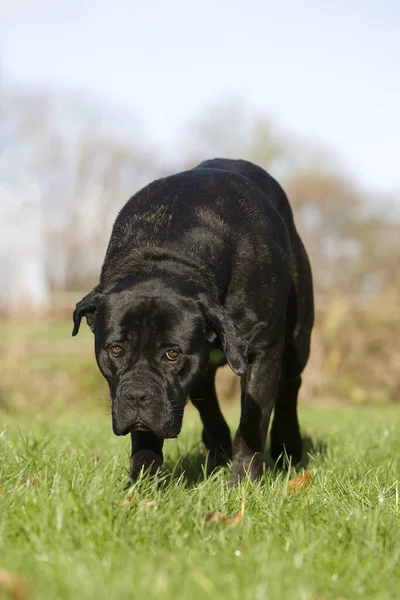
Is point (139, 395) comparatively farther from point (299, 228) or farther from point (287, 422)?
point (299, 228)

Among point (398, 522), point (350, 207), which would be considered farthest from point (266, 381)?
point (350, 207)

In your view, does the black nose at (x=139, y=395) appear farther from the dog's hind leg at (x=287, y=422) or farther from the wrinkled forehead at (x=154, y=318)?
the dog's hind leg at (x=287, y=422)

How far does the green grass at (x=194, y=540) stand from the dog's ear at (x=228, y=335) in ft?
1.85

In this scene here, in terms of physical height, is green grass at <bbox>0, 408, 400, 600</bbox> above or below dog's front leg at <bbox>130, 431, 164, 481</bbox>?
above

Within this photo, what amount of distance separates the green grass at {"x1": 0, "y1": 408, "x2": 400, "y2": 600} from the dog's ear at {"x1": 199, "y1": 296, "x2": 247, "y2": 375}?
56 centimetres

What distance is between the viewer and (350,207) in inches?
1388

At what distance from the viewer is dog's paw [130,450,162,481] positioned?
4.15 m

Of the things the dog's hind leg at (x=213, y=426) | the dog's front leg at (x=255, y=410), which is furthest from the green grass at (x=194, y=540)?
the dog's hind leg at (x=213, y=426)

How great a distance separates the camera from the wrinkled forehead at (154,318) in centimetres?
400

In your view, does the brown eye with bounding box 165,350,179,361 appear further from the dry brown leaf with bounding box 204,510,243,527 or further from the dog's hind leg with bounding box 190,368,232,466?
the dog's hind leg with bounding box 190,368,232,466

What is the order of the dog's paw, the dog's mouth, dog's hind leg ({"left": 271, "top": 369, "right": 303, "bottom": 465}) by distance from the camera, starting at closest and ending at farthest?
the dog's mouth → the dog's paw → dog's hind leg ({"left": 271, "top": 369, "right": 303, "bottom": 465})

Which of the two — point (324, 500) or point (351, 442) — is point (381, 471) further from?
point (351, 442)

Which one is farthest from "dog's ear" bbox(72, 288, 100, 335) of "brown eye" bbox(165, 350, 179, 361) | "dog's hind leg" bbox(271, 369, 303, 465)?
"dog's hind leg" bbox(271, 369, 303, 465)

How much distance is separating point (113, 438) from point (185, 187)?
268 centimetres
